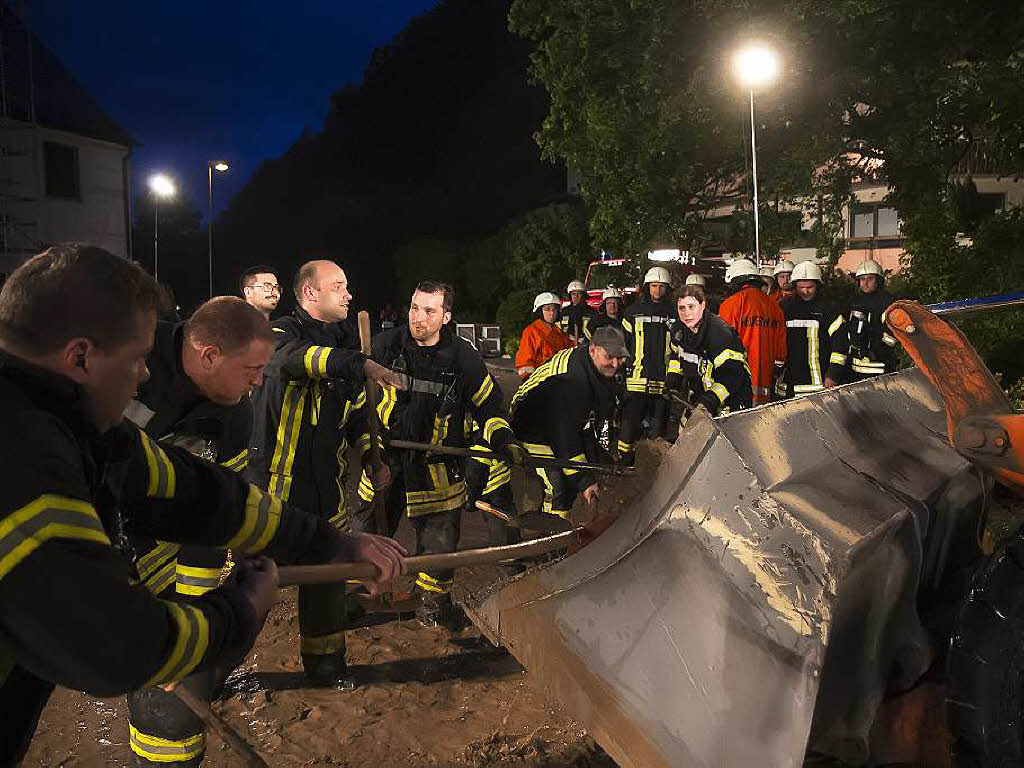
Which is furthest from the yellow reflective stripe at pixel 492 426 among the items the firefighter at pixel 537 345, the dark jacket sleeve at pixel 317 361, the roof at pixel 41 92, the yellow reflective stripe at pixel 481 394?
the roof at pixel 41 92

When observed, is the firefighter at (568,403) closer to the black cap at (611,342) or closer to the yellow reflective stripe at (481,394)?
the black cap at (611,342)

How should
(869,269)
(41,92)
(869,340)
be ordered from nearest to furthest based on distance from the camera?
1. (869,340)
2. (869,269)
3. (41,92)

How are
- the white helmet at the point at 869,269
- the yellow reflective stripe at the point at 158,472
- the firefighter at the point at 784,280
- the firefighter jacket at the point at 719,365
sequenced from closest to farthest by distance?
the yellow reflective stripe at the point at 158,472 → the firefighter jacket at the point at 719,365 → the white helmet at the point at 869,269 → the firefighter at the point at 784,280

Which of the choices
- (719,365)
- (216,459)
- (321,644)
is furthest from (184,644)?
(719,365)

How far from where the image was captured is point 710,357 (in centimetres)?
702

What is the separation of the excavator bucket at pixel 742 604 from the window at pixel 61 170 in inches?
1229

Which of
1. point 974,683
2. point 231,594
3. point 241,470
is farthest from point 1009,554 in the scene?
point 241,470

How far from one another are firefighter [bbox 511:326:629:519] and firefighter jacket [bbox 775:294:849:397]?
165 inches

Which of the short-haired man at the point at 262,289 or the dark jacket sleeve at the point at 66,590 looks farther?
the short-haired man at the point at 262,289

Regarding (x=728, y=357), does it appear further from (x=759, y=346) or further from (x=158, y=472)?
(x=158, y=472)

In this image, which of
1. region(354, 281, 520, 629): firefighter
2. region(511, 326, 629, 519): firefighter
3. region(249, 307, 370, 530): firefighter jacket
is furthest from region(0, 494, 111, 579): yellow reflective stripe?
region(511, 326, 629, 519): firefighter

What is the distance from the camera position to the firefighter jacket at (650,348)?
8531 millimetres

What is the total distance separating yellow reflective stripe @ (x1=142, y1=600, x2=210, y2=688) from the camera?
60.3 inches

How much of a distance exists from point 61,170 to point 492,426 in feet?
97.5
